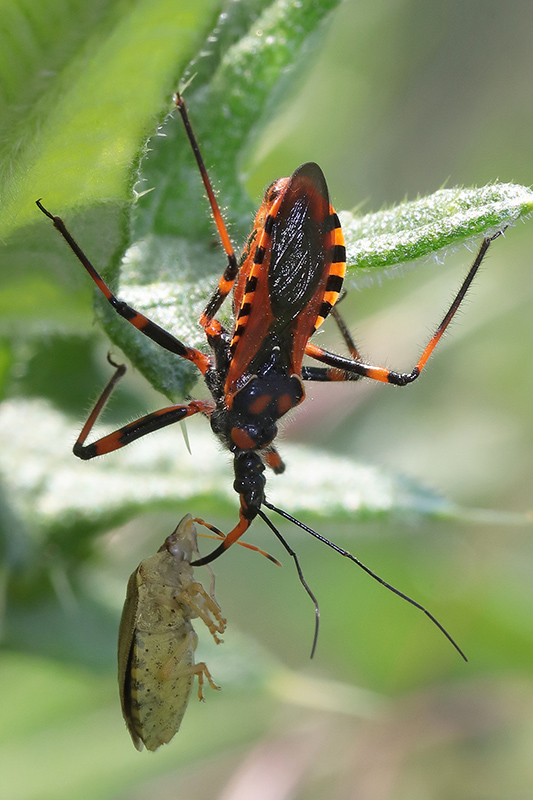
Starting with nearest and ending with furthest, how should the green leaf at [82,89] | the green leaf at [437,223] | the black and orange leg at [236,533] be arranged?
the green leaf at [82,89] < the green leaf at [437,223] < the black and orange leg at [236,533]

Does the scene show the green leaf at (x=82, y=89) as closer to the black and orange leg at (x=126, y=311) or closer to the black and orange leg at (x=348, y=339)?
the black and orange leg at (x=126, y=311)

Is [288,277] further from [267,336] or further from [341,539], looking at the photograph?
[341,539]

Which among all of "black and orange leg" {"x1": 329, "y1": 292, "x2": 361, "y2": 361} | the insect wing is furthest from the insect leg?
the insect wing

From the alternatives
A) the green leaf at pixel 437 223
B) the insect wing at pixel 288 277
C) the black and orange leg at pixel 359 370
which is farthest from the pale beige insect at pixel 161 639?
the green leaf at pixel 437 223

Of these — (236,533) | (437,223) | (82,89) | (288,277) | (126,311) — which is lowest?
(236,533)

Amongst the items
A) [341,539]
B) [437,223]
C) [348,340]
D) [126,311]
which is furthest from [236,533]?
[341,539]

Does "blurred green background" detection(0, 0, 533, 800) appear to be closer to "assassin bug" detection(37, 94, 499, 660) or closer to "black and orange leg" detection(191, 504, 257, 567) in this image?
"black and orange leg" detection(191, 504, 257, 567)
